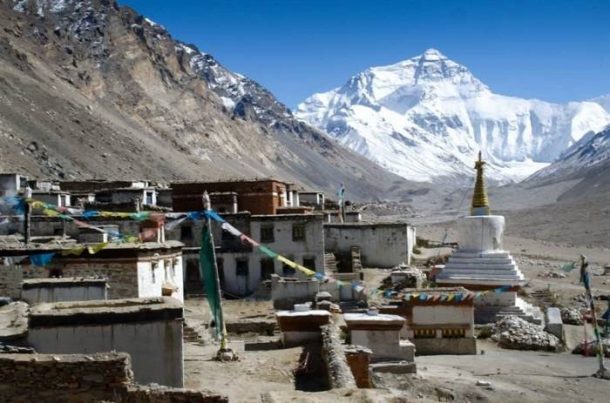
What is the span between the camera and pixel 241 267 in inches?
1222

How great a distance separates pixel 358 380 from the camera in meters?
12.5

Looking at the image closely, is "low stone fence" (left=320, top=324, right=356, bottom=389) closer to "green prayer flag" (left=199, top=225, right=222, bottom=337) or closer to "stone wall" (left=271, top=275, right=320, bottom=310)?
"green prayer flag" (left=199, top=225, right=222, bottom=337)

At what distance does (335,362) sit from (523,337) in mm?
12742

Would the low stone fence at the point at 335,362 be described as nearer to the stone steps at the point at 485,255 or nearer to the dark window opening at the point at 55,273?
the dark window opening at the point at 55,273

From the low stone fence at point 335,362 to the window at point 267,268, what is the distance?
55.9 ft

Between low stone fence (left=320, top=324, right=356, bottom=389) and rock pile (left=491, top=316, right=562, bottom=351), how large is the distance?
10.4 meters

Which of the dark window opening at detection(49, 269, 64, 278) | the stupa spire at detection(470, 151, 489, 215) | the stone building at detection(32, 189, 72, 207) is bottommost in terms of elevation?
the dark window opening at detection(49, 269, 64, 278)

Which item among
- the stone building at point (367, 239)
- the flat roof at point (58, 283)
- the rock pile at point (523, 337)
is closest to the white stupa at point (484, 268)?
the rock pile at point (523, 337)

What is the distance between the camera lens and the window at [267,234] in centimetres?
3172

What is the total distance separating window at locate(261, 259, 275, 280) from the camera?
101 ft

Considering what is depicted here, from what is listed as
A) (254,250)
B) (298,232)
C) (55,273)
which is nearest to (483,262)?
(298,232)

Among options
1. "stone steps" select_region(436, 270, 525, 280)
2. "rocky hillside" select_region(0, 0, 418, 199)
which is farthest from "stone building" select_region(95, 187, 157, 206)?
"rocky hillside" select_region(0, 0, 418, 199)

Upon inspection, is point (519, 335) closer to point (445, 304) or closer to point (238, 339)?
point (445, 304)

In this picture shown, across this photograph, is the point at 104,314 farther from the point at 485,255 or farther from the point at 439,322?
the point at 485,255
